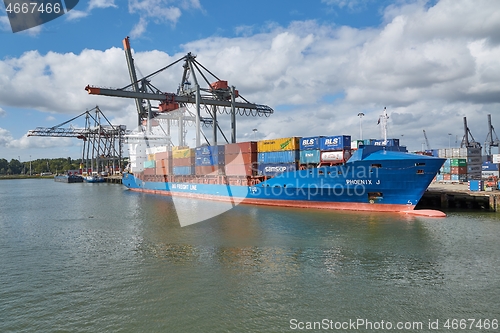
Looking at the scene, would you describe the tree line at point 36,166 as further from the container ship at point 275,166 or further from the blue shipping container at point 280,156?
the blue shipping container at point 280,156

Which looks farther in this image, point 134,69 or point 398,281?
point 134,69

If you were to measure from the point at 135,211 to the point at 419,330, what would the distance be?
2801cm

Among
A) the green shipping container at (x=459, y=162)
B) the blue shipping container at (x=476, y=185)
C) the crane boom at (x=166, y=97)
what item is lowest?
the blue shipping container at (x=476, y=185)

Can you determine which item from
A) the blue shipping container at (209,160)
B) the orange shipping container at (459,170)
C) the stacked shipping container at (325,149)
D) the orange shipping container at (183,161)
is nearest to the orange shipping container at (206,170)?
the blue shipping container at (209,160)

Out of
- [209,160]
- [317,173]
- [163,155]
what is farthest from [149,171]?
[317,173]

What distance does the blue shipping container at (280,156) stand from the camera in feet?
102

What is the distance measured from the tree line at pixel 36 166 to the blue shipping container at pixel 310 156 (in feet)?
558

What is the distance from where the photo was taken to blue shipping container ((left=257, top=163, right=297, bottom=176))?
102 ft

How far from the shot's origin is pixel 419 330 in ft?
29.9

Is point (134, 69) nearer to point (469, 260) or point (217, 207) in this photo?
point (217, 207)

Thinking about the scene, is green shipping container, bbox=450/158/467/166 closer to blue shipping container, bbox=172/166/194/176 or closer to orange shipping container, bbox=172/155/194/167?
orange shipping container, bbox=172/155/194/167

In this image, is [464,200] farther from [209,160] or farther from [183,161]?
[183,161]

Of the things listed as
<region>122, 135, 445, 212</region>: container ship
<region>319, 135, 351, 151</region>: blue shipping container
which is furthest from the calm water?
<region>319, 135, 351, 151</region>: blue shipping container

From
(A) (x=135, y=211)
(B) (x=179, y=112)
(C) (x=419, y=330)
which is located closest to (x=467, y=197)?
(C) (x=419, y=330)
